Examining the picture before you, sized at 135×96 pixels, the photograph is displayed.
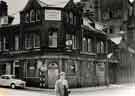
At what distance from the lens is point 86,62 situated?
1.21 meters

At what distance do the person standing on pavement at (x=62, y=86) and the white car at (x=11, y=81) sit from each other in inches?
5.8

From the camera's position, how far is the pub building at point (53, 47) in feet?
3.70

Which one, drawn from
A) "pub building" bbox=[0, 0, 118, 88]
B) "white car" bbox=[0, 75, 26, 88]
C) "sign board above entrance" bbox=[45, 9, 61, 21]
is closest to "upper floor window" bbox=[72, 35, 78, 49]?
"pub building" bbox=[0, 0, 118, 88]

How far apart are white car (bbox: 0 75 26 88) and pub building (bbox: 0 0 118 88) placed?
0.03 meters

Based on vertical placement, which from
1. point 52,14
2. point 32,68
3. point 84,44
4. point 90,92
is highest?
point 52,14

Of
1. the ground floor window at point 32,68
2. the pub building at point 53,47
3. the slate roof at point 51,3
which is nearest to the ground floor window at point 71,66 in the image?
the pub building at point 53,47

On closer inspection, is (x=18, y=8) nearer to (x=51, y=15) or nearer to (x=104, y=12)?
(x=51, y=15)

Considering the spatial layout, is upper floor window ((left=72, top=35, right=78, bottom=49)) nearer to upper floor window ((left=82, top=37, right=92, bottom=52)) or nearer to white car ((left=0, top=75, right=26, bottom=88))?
upper floor window ((left=82, top=37, right=92, bottom=52))

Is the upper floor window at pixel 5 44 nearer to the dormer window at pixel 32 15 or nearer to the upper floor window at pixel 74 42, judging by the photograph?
the dormer window at pixel 32 15

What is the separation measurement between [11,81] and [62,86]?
237 mm

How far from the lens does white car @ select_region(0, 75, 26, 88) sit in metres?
1.20

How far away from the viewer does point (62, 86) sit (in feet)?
3.87

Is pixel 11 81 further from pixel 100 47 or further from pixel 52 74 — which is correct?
pixel 100 47

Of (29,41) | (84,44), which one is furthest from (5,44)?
(84,44)
